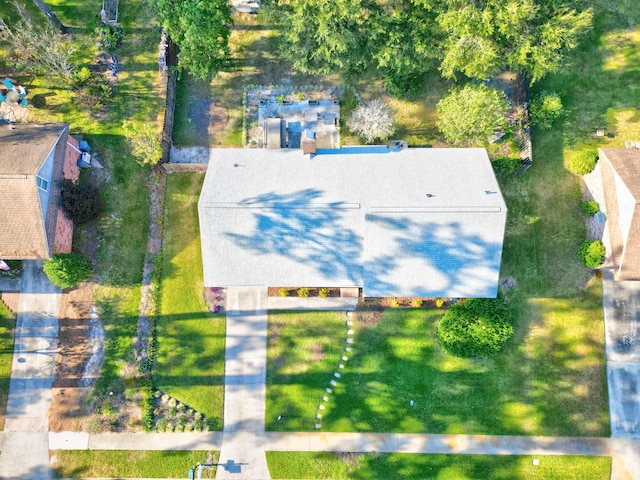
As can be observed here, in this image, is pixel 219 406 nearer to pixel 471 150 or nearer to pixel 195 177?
pixel 195 177

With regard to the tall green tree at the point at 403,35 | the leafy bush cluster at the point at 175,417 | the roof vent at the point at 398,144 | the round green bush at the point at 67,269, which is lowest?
the leafy bush cluster at the point at 175,417

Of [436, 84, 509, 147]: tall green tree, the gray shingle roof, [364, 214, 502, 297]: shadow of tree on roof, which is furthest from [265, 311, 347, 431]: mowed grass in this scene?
the gray shingle roof

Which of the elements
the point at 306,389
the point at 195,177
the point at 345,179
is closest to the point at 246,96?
the point at 195,177

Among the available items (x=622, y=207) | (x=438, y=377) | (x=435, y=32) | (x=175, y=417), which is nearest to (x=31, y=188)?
(x=175, y=417)

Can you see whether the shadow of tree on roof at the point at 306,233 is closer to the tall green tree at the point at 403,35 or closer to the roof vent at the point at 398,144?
the roof vent at the point at 398,144

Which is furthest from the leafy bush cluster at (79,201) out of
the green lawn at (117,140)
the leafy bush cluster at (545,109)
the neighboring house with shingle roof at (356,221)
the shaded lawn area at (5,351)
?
the leafy bush cluster at (545,109)

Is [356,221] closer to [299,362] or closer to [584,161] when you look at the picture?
[299,362]
